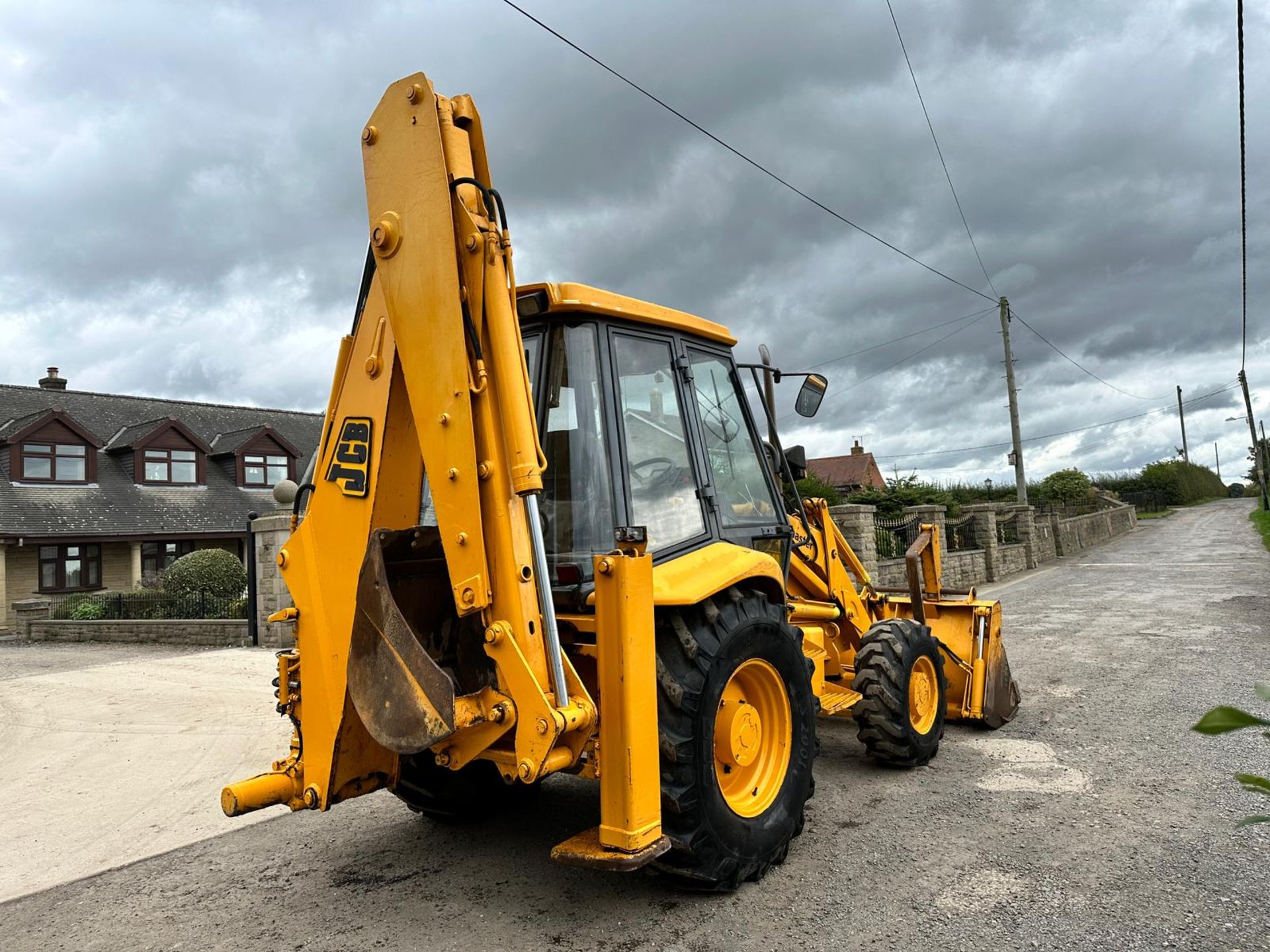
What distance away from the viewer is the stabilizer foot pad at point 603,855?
2.91 m

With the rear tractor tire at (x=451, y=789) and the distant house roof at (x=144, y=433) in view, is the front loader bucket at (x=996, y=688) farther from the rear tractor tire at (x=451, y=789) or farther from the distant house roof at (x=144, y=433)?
the distant house roof at (x=144, y=433)

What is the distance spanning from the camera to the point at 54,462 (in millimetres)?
22938

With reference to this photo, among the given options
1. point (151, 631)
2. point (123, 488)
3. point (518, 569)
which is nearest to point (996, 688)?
point (518, 569)

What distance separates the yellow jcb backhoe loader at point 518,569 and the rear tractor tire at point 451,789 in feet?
0.08

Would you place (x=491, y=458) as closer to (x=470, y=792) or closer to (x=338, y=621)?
(x=338, y=621)

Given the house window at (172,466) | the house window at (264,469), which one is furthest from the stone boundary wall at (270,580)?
the house window at (264,469)

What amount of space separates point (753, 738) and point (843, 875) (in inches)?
27.8

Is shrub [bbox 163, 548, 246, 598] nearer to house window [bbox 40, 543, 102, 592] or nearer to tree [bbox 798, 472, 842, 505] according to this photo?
house window [bbox 40, 543, 102, 592]

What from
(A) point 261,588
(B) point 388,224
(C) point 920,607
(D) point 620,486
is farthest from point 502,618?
(A) point 261,588

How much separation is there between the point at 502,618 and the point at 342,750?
→ 906 mm

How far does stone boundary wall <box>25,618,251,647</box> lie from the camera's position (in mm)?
12930

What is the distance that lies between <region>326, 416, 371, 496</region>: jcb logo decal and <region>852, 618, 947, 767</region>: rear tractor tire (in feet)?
10.0

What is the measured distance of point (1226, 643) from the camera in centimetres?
884

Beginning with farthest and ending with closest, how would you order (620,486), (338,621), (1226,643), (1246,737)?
(1226,643) < (1246,737) < (620,486) < (338,621)
